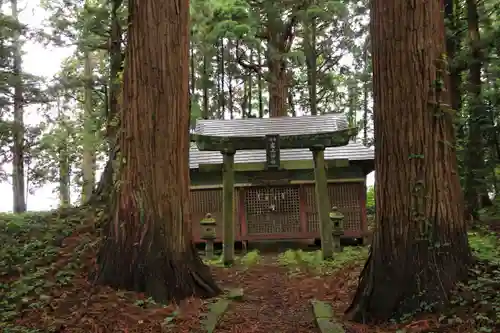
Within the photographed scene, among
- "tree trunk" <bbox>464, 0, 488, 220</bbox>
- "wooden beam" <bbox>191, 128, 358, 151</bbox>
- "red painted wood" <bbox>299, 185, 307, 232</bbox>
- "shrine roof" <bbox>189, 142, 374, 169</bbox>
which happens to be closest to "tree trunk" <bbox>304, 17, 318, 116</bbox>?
"shrine roof" <bbox>189, 142, 374, 169</bbox>

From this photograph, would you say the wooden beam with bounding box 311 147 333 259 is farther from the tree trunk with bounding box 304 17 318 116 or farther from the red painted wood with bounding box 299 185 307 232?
the tree trunk with bounding box 304 17 318 116

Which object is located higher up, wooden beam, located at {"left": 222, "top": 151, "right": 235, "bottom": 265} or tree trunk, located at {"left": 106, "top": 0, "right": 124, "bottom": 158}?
tree trunk, located at {"left": 106, "top": 0, "right": 124, "bottom": 158}

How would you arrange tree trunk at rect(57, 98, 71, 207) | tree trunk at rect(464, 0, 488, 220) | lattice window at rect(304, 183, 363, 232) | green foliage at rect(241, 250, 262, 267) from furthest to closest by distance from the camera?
tree trunk at rect(57, 98, 71, 207) < lattice window at rect(304, 183, 363, 232) < green foliage at rect(241, 250, 262, 267) < tree trunk at rect(464, 0, 488, 220)

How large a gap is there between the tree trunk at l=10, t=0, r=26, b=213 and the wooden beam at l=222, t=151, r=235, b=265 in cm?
554

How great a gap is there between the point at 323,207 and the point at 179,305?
17.9 feet

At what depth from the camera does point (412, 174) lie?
486 cm

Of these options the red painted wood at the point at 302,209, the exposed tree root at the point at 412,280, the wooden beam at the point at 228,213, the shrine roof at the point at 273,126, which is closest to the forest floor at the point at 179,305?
the exposed tree root at the point at 412,280

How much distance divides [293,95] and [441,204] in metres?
26.2

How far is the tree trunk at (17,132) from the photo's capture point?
1147cm

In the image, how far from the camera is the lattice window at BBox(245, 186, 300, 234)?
13.6 meters

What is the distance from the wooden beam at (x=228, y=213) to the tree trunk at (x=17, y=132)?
218 inches

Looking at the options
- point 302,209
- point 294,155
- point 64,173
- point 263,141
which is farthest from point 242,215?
point 64,173

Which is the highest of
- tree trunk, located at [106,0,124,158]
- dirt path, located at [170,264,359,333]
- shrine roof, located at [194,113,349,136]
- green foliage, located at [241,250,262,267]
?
tree trunk, located at [106,0,124,158]

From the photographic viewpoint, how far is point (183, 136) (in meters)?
6.25
